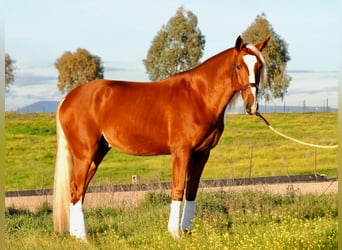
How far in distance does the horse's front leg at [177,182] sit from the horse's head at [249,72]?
0.97 metres

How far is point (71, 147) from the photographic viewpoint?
8.26 meters

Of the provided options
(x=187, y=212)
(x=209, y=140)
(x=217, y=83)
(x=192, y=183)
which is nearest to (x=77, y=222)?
(x=187, y=212)

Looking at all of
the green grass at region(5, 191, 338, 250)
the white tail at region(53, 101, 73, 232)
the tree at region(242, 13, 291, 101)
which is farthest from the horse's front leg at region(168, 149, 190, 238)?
the tree at region(242, 13, 291, 101)

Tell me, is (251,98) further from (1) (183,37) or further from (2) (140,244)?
(1) (183,37)

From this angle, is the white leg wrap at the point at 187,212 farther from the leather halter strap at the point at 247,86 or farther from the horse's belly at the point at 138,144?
the leather halter strap at the point at 247,86

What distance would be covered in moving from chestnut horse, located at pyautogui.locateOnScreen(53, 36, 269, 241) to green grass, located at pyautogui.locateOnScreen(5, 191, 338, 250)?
1.16 feet

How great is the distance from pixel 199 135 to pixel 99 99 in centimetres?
154

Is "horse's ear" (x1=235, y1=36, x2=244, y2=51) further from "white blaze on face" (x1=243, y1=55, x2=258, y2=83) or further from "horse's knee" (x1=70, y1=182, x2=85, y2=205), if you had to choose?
"horse's knee" (x1=70, y1=182, x2=85, y2=205)

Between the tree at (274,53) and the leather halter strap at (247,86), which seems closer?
the leather halter strap at (247,86)

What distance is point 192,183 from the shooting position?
7.96m

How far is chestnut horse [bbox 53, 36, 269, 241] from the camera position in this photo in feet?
24.2

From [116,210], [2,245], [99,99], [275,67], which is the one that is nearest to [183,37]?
[275,67]

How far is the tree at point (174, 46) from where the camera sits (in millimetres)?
16312

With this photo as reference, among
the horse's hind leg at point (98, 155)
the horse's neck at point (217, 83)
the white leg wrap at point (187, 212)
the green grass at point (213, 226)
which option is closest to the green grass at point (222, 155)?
the green grass at point (213, 226)
